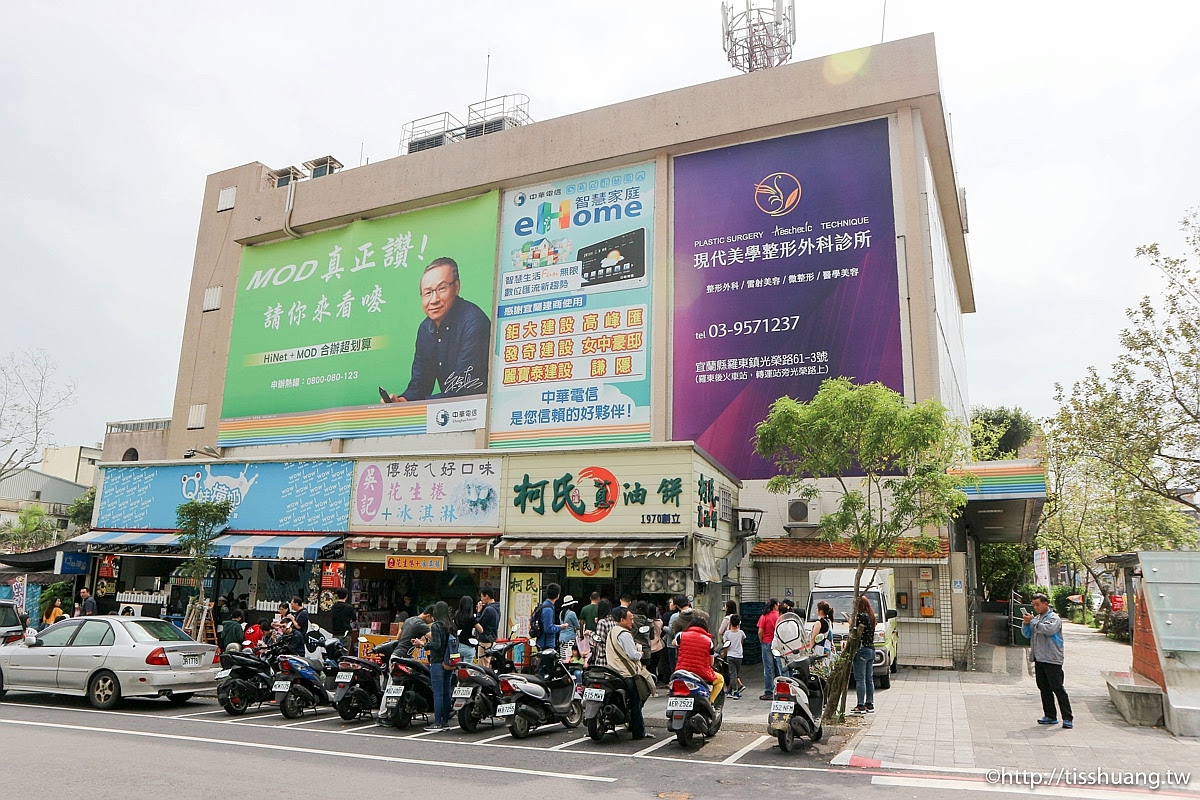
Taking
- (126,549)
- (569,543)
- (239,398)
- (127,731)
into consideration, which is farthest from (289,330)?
(127,731)

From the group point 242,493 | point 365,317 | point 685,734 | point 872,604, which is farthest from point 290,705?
point 365,317

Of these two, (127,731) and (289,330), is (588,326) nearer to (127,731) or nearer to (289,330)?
(289,330)

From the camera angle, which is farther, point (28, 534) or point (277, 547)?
point (28, 534)

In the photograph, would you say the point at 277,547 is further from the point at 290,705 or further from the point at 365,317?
the point at 365,317

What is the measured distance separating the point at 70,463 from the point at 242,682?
66.8m

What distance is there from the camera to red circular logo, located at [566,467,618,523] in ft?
52.6

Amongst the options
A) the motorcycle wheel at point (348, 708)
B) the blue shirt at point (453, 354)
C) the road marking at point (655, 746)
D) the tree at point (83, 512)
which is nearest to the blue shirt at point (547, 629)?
the motorcycle wheel at point (348, 708)

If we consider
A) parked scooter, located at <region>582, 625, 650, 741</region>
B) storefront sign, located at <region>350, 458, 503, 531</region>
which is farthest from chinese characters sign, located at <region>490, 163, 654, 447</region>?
parked scooter, located at <region>582, 625, 650, 741</region>

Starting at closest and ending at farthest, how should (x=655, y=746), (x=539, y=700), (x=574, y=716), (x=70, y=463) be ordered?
(x=655, y=746) → (x=539, y=700) → (x=574, y=716) → (x=70, y=463)

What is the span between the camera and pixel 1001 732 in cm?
992

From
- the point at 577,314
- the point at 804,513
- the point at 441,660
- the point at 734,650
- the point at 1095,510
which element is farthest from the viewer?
the point at 1095,510

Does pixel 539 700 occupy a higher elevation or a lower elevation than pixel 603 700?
lower

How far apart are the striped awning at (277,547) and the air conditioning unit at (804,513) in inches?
410

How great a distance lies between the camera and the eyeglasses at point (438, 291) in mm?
24078
